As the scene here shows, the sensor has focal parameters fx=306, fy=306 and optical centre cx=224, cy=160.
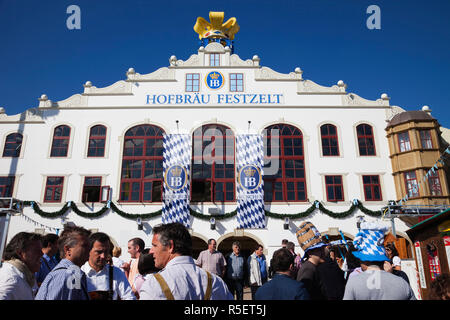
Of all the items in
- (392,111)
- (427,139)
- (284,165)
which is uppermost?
(392,111)

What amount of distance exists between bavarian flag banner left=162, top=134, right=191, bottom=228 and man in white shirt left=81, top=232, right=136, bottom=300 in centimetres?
1189

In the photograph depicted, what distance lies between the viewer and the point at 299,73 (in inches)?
724

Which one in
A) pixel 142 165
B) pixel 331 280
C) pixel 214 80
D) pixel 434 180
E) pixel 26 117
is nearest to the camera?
pixel 331 280

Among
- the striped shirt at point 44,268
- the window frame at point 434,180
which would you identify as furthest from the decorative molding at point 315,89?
the striped shirt at point 44,268

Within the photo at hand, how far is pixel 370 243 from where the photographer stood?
3273 millimetres

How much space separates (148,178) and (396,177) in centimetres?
1327

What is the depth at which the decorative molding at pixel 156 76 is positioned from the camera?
60.0 ft

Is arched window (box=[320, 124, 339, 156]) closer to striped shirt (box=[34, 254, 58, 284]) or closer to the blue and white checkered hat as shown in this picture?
the blue and white checkered hat

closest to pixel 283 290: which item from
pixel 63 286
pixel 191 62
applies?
pixel 63 286

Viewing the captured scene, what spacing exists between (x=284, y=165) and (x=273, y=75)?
5.66m

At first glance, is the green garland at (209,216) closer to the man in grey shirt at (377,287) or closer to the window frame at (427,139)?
the window frame at (427,139)

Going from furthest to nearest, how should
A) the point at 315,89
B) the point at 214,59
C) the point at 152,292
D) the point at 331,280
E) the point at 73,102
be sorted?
1. the point at 214,59
2. the point at 315,89
3. the point at 73,102
4. the point at 331,280
5. the point at 152,292

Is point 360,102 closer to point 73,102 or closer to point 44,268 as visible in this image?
point 73,102

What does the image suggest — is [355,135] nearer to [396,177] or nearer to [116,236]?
[396,177]
